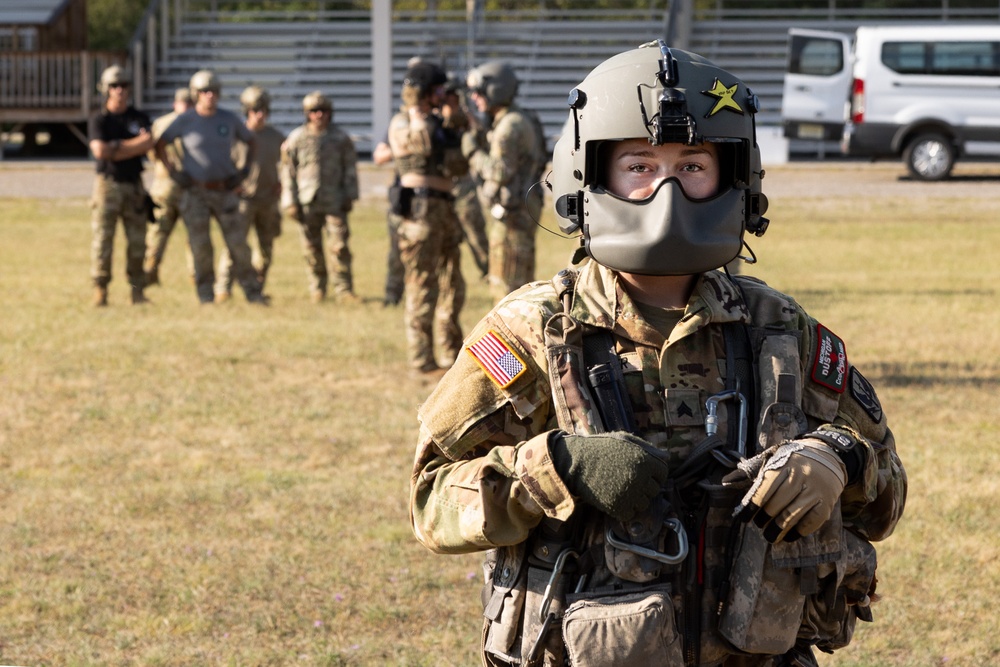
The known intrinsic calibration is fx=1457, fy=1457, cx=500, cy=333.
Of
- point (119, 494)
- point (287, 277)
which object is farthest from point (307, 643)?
point (287, 277)

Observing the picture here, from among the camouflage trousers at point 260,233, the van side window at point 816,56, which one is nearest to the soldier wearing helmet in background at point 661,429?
the camouflage trousers at point 260,233

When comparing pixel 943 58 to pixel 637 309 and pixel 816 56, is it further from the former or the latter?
pixel 637 309

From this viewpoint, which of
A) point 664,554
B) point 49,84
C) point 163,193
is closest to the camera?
point 664,554

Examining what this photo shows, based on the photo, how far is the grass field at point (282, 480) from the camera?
5.41 meters

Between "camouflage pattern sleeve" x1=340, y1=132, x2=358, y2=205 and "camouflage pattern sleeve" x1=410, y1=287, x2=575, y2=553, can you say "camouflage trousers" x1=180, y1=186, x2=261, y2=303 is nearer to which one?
"camouflage pattern sleeve" x1=340, y1=132, x2=358, y2=205

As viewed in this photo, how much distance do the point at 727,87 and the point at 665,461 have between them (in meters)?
0.74

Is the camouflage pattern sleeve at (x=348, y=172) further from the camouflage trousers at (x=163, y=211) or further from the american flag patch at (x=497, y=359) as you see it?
the american flag patch at (x=497, y=359)

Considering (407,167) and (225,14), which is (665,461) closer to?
(407,167)

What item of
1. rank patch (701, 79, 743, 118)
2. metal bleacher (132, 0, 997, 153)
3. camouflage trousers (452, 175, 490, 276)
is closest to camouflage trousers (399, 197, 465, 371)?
camouflage trousers (452, 175, 490, 276)

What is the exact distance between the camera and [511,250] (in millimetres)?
9852

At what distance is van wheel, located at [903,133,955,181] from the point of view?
80.5ft

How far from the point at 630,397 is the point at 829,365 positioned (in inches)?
15.3

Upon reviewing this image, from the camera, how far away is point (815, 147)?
30.4m

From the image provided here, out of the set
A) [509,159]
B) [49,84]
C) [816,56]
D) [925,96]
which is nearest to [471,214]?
[509,159]
